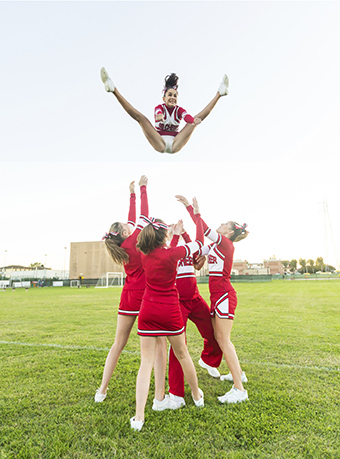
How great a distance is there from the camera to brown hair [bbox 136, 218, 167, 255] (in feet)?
11.1

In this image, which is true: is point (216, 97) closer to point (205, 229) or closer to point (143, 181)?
point (143, 181)

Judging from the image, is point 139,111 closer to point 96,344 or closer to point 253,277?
point 96,344

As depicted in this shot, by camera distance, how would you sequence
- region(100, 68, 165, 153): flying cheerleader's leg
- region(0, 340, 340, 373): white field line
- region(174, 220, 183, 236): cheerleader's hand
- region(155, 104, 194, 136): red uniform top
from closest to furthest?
region(174, 220, 183, 236): cheerleader's hand → region(100, 68, 165, 153): flying cheerleader's leg → region(155, 104, 194, 136): red uniform top → region(0, 340, 340, 373): white field line

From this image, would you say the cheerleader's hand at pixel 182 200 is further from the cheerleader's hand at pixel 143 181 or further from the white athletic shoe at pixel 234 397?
the white athletic shoe at pixel 234 397

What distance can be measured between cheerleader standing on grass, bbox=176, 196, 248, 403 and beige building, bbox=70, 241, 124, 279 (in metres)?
56.8

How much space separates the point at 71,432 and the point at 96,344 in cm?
384

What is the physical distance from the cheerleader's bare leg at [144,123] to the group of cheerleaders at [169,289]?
0.01 m

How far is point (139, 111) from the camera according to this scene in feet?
14.5

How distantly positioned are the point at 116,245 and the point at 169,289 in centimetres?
96

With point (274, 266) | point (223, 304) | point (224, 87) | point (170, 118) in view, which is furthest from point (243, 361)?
point (274, 266)

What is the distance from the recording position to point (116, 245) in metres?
3.92

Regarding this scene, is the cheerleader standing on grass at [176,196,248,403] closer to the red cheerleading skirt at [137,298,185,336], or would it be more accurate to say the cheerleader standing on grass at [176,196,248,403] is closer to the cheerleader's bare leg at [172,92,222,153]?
the cheerleader's bare leg at [172,92,222,153]

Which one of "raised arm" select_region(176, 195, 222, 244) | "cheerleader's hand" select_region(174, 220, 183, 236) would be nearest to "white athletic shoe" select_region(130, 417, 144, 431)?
"cheerleader's hand" select_region(174, 220, 183, 236)

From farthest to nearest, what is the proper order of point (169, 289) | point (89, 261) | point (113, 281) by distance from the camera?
point (89, 261) → point (113, 281) → point (169, 289)
